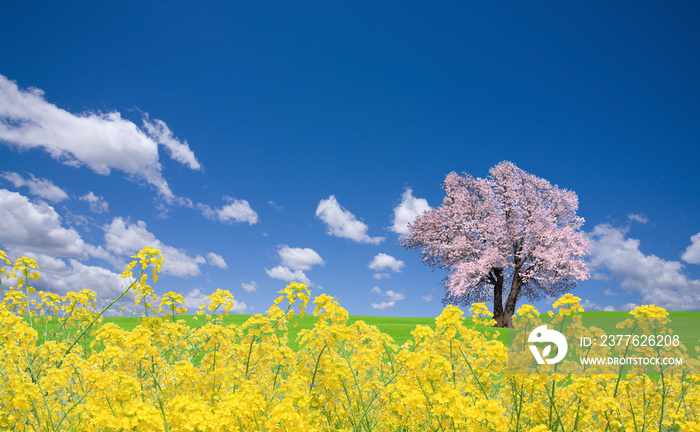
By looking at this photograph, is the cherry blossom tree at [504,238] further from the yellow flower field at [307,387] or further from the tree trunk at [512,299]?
the yellow flower field at [307,387]

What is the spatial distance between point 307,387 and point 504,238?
65.1ft

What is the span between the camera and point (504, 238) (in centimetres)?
2217

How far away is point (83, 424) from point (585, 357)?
17.4 feet

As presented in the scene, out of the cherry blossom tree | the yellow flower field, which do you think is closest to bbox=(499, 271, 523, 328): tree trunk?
the cherry blossom tree

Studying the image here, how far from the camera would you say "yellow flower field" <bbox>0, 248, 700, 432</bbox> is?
3508 mm

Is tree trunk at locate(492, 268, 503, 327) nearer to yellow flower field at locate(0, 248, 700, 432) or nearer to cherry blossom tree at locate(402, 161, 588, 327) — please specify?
cherry blossom tree at locate(402, 161, 588, 327)

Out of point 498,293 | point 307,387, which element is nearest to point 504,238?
point 498,293

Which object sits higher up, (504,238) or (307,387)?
(504,238)

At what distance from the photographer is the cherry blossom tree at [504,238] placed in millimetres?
21641

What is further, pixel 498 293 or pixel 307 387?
pixel 498 293

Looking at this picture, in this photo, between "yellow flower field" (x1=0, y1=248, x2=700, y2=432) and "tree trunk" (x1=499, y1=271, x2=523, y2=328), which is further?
"tree trunk" (x1=499, y1=271, x2=523, y2=328)

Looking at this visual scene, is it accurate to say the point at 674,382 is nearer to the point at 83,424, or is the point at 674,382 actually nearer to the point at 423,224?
the point at 83,424

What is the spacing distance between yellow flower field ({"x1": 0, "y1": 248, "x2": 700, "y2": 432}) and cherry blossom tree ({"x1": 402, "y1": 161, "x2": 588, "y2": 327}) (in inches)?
655

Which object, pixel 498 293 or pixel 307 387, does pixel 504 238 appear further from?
pixel 307 387
